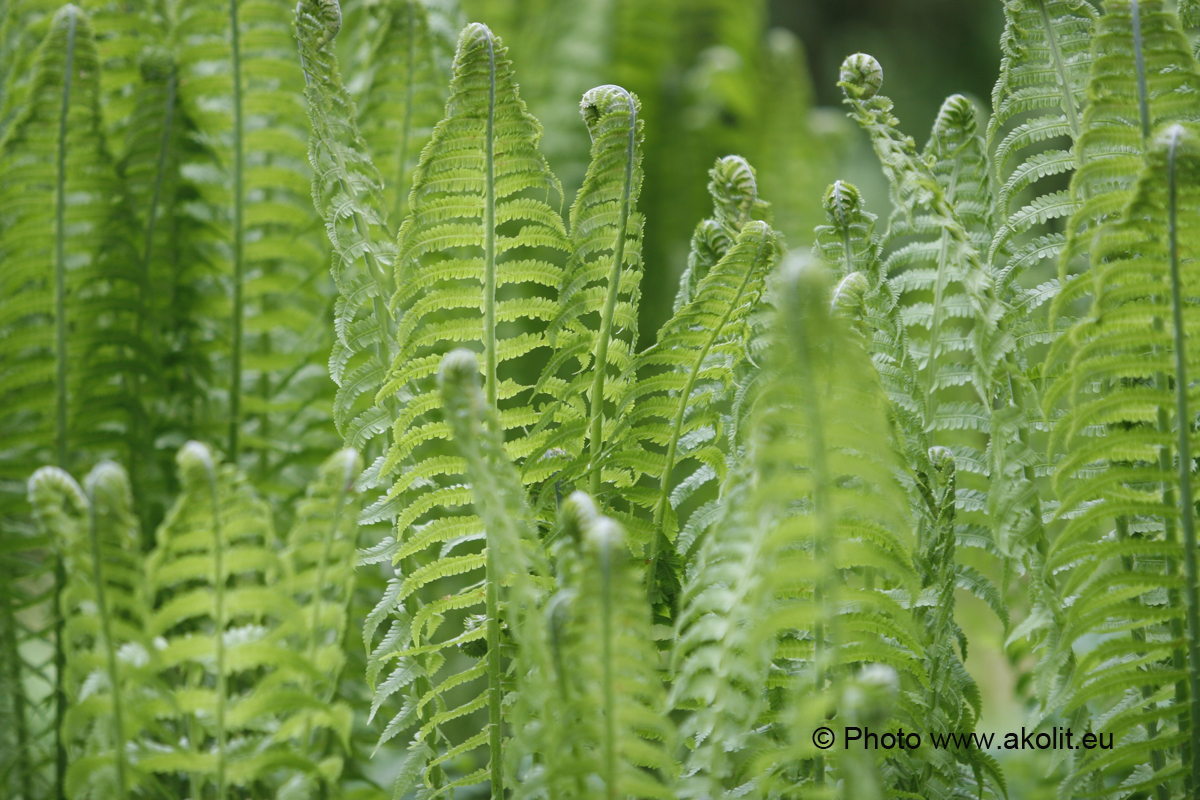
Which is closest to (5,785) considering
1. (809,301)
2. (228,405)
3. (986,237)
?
(228,405)

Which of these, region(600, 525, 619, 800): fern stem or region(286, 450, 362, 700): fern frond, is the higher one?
region(286, 450, 362, 700): fern frond

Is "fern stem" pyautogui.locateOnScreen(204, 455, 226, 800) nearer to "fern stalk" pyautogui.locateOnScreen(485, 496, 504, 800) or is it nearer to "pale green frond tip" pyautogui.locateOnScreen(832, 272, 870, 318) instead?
"fern stalk" pyautogui.locateOnScreen(485, 496, 504, 800)

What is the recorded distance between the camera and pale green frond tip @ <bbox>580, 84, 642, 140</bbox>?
584 mm

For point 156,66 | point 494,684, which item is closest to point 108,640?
point 494,684

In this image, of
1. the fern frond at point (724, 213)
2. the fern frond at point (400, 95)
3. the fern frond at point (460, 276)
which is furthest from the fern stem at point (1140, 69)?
the fern frond at point (400, 95)

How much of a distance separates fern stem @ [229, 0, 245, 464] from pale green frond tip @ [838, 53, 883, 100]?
55 centimetres

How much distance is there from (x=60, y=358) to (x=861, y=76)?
2.09 feet

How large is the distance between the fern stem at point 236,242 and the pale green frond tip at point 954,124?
2.00 feet

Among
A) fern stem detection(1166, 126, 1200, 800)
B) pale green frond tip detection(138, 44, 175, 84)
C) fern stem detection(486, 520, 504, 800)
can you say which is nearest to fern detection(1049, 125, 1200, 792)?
fern stem detection(1166, 126, 1200, 800)

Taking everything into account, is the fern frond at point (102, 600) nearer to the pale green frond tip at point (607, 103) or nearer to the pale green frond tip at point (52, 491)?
the pale green frond tip at point (52, 491)

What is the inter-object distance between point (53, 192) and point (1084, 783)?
34.7 inches

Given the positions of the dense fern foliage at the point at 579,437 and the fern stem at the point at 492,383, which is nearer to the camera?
the dense fern foliage at the point at 579,437

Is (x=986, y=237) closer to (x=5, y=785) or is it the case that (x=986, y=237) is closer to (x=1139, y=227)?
(x=1139, y=227)

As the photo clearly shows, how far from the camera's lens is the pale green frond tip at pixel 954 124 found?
69 centimetres
